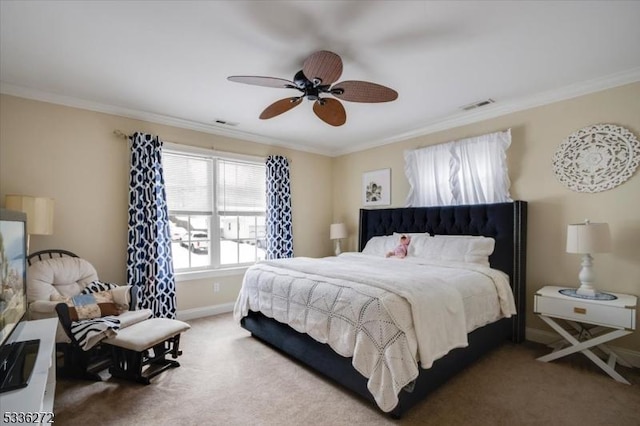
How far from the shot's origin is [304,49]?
7.57 feet

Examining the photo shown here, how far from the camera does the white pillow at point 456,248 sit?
126 inches

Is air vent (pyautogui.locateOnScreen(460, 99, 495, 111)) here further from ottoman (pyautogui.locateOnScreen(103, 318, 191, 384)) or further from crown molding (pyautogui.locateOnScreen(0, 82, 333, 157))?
ottoman (pyautogui.locateOnScreen(103, 318, 191, 384))

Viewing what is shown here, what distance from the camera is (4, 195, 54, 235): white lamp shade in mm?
2598

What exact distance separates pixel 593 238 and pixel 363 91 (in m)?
2.24

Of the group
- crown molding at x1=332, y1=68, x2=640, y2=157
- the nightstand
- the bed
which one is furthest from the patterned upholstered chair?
crown molding at x1=332, y1=68, x2=640, y2=157

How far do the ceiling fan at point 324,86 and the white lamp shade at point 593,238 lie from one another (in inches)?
76.5

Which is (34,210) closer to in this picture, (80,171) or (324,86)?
(80,171)

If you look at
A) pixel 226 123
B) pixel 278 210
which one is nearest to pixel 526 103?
pixel 278 210

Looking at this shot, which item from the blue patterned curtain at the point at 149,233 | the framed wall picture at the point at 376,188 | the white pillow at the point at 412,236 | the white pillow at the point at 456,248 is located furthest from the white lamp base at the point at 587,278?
the blue patterned curtain at the point at 149,233

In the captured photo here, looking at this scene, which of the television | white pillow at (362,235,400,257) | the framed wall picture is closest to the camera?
the television

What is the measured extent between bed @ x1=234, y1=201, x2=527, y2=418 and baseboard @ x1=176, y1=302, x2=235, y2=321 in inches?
38.7

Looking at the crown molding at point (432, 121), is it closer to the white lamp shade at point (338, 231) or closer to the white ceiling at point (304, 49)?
the white ceiling at point (304, 49)

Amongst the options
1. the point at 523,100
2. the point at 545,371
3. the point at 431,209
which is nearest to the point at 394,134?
the point at 431,209

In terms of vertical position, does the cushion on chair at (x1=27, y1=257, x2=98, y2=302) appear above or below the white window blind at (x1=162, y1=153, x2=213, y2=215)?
below
